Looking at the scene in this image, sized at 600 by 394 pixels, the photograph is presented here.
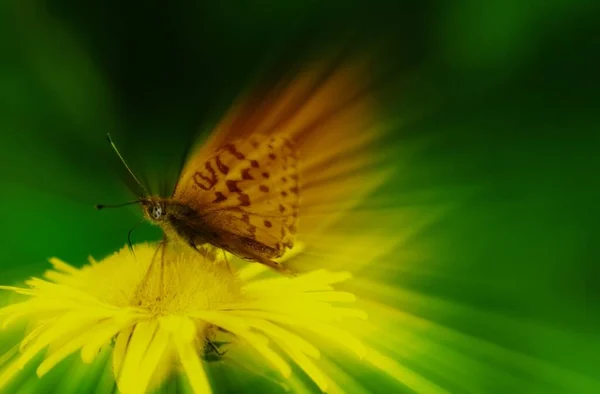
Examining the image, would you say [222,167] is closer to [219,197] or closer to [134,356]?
[219,197]

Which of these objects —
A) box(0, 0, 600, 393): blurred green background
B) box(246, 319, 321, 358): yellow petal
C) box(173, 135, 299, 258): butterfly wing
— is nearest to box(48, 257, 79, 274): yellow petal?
box(0, 0, 600, 393): blurred green background

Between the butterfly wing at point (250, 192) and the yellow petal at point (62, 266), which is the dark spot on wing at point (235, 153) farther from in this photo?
the yellow petal at point (62, 266)

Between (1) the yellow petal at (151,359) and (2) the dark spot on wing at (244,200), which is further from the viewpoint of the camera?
(2) the dark spot on wing at (244,200)

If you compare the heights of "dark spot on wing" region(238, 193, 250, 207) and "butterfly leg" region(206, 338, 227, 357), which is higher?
"dark spot on wing" region(238, 193, 250, 207)

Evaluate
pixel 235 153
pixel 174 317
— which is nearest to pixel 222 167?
pixel 235 153

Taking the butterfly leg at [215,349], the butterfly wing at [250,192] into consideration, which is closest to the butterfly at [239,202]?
the butterfly wing at [250,192]

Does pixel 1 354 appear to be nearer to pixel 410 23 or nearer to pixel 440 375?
pixel 440 375

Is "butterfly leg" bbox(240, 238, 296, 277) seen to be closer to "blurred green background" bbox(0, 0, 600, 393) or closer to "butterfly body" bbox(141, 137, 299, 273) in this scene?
"butterfly body" bbox(141, 137, 299, 273)

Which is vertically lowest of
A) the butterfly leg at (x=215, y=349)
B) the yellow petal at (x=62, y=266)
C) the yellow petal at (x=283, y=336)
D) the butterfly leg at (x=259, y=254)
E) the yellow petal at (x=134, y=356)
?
the yellow petal at (x=134, y=356)
